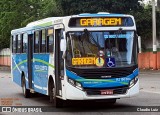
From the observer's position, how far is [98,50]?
13477 mm

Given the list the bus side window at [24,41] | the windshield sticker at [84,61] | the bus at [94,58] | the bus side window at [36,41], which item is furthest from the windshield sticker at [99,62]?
the bus side window at [24,41]

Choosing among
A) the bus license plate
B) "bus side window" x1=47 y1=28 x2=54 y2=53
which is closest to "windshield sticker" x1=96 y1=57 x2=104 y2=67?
the bus license plate

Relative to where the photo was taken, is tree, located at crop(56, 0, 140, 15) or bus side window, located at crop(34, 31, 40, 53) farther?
tree, located at crop(56, 0, 140, 15)

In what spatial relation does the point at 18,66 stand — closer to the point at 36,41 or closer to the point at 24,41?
the point at 24,41

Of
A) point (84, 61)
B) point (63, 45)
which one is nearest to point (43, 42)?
point (63, 45)

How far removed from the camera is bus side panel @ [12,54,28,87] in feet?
63.1

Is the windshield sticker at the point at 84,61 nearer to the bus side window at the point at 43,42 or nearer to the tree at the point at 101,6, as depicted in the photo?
the bus side window at the point at 43,42

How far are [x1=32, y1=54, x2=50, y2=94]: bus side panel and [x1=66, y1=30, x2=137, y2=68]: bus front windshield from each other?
216 cm

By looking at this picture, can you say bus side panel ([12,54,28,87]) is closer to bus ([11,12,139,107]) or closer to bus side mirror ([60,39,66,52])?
bus ([11,12,139,107])

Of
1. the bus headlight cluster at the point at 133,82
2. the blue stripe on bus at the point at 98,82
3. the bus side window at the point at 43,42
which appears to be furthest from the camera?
the bus side window at the point at 43,42

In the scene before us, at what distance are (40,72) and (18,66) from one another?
4521 mm

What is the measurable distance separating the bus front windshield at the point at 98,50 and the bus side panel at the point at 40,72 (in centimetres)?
216

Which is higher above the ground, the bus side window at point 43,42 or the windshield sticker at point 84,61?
the bus side window at point 43,42

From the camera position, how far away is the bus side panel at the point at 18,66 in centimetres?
1925
